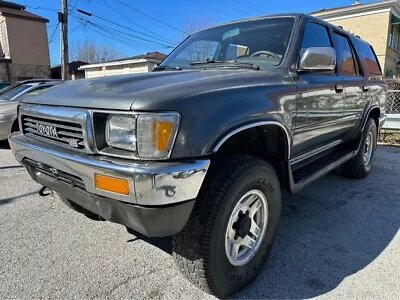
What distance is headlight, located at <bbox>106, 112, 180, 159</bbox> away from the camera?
1729 mm

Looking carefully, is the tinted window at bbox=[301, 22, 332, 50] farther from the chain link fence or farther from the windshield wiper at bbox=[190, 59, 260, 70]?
the chain link fence

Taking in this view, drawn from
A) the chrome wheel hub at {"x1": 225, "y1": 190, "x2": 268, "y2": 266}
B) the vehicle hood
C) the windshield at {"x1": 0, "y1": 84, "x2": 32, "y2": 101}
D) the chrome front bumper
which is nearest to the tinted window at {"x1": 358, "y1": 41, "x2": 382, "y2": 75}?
the vehicle hood

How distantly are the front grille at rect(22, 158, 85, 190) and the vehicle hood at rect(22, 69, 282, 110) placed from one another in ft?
1.38

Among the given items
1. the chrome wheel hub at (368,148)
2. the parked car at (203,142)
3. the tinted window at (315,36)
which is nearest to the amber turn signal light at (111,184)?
the parked car at (203,142)

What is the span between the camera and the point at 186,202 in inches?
71.1

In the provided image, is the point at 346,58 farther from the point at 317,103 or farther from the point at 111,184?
the point at 111,184

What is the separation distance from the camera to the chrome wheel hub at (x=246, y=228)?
88.5 inches

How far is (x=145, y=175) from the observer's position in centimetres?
166

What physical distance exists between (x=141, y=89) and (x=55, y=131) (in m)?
0.68

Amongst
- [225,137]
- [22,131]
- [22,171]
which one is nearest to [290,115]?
[225,137]

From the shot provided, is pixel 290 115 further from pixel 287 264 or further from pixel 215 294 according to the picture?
pixel 215 294

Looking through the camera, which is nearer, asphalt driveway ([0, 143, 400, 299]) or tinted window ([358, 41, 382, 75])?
asphalt driveway ([0, 143, 400, 299])

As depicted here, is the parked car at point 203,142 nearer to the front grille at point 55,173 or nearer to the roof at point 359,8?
the front grille at point 55,173

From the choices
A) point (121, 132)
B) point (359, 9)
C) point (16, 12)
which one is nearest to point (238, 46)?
point (121, 132)
